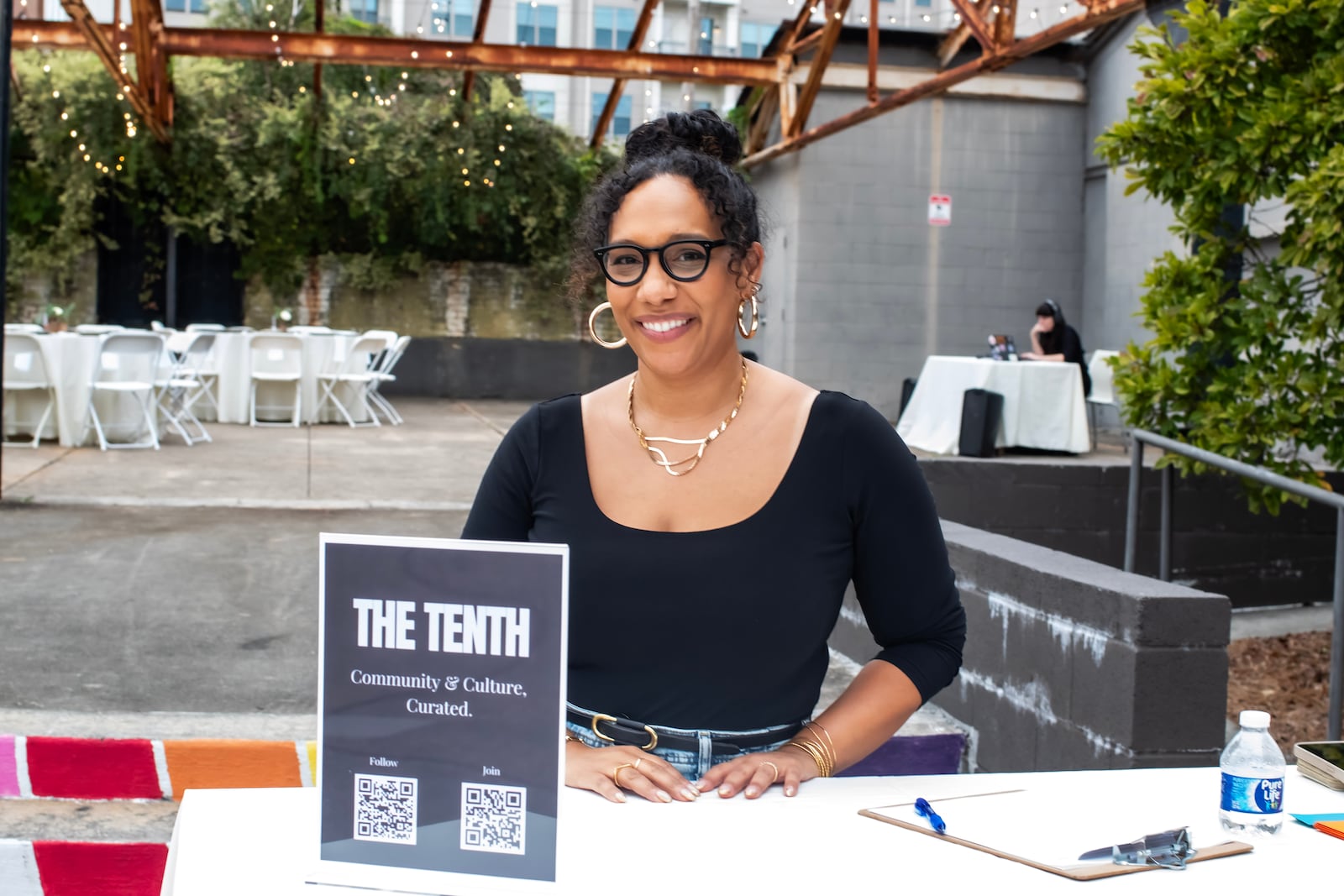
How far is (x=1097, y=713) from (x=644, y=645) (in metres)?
1.41

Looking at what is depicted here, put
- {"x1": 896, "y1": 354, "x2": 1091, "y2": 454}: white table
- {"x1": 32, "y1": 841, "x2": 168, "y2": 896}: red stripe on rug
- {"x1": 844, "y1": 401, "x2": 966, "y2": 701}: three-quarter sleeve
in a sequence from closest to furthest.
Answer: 1. {"x1": 844, "y1": 401, "x2": 966, "y2": 701}: three-quarter sleeve
2. {"x1": 32, "y1": 841, "x2": 168, "y2": 896}: red stripe on rug
3. {"x1": 896, "y1": 354, "x2": 1091, "y2": 454}: white table

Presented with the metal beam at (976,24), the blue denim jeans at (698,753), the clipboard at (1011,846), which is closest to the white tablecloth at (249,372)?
the metal beam at (976,24)

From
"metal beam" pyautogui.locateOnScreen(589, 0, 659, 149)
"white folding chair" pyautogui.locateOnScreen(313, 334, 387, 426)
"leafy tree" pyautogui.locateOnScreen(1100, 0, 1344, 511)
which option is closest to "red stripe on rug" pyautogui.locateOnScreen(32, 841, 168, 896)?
"leafy tree" pyautogui.locateOnScreen(1100, 0, 1344, 511)

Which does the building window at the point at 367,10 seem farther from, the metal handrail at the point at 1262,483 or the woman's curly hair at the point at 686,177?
the woman's curly hair at the point at 686,177

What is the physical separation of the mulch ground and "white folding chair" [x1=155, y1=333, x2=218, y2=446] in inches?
289

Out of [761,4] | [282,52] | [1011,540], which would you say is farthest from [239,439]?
[761,4]

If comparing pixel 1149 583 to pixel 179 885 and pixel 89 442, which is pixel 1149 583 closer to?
pixel 179 885

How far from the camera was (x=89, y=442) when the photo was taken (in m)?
9.41

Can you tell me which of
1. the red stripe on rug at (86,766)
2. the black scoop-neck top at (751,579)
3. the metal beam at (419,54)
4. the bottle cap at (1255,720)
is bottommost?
the red stripe on rug at (86,766)

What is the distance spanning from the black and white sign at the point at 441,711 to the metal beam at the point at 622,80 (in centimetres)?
1073

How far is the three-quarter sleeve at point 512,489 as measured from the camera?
5.50 feet

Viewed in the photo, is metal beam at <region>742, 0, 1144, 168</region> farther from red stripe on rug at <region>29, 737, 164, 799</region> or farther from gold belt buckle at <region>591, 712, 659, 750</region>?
gold belt buckle at <region>591, 712, 659, 750</region>

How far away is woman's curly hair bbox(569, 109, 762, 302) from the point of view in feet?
5.23

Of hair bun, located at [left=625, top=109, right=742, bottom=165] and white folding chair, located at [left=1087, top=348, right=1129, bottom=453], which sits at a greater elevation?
hair bun, located at [left=625, top=109, right=742, bottom=165]
